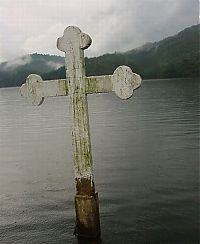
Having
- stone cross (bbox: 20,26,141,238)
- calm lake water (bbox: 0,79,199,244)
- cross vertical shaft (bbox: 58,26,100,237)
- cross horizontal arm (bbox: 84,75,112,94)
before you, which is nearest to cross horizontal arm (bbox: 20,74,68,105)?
stone cross (bbox: 20,26,141,238)

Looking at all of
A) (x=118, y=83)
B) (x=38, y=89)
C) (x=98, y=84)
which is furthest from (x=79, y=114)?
(x=38, y=89)

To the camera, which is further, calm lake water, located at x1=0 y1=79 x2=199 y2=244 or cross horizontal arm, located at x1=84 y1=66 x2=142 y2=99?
calm lake water, located at x1=0 y1=79 x2=199 y2=244

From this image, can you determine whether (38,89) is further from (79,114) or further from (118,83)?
(118,83)

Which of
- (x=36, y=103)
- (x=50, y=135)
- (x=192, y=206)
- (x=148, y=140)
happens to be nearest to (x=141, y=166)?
(x=192, y=206)

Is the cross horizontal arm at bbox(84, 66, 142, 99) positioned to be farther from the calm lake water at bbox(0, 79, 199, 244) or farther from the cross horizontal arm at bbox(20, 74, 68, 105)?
the calm lake water at bbox(0, 79, 199, 244)

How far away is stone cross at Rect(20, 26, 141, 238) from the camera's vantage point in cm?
739

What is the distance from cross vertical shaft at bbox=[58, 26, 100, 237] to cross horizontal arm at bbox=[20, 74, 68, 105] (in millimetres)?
378

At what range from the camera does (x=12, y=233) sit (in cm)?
985

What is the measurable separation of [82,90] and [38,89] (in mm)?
1039

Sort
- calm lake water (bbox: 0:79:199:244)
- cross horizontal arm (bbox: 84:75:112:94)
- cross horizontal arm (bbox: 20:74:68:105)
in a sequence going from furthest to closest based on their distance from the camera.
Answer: calm lake water (bbox: 0:79:199:244), cross horizontal arm (bbox: 20:74:68:105), cross horizontal arm (bbox: 84:75:112:94)

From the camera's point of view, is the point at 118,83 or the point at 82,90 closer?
the point at 118,83

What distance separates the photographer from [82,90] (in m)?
7.64

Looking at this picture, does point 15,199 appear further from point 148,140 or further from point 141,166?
point 148,140

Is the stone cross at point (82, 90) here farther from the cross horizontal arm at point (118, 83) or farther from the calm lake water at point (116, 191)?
the calm lake water at point (116, 191)
